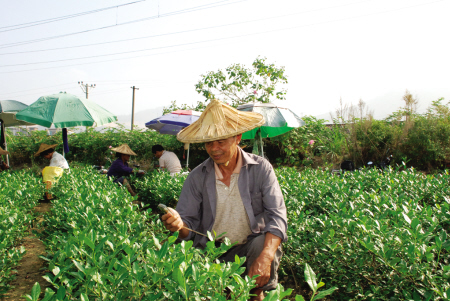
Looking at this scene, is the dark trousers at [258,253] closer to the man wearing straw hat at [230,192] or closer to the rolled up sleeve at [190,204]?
the man wearing straw hat at [230,192]

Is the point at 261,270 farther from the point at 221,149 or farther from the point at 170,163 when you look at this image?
the point at 170,163

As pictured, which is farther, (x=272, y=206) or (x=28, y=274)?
(x=28, y=274)

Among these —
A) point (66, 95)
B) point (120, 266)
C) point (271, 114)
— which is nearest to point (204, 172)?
point (120, 266)

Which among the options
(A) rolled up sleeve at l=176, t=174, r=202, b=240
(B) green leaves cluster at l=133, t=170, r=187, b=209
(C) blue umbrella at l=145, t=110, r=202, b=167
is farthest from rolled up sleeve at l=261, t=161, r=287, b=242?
(C) blue umbrella at l=145, t=110, r=202, b=167

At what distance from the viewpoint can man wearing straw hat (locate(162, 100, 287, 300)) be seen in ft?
7.47

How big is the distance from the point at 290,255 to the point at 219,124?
54.5 inches

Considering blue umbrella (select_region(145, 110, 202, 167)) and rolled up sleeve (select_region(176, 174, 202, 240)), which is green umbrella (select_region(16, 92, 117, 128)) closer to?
blue umbrella (select_region(145, 110, 202, 167))

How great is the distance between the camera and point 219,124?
2287mm

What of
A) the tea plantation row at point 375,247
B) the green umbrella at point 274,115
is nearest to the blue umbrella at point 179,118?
the green umbrella at point 274,115

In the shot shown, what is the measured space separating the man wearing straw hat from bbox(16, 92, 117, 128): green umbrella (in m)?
4.77

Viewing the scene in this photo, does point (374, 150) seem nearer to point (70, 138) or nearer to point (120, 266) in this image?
point (120, 266)

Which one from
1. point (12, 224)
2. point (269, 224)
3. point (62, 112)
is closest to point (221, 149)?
point (269, 224)

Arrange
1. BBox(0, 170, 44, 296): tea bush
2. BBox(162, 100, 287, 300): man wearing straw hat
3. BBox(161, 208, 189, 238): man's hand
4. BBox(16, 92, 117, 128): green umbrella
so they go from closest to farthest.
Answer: BBox(161, 208, 189, 238): man's hand < BBox(162, 100, 287, 300): man wearing straw hat < BBox(0, 170, 44, 296): tea bush < BBox(16, 92, 117, 128): green umbrella

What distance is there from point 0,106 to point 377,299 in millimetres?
9432
